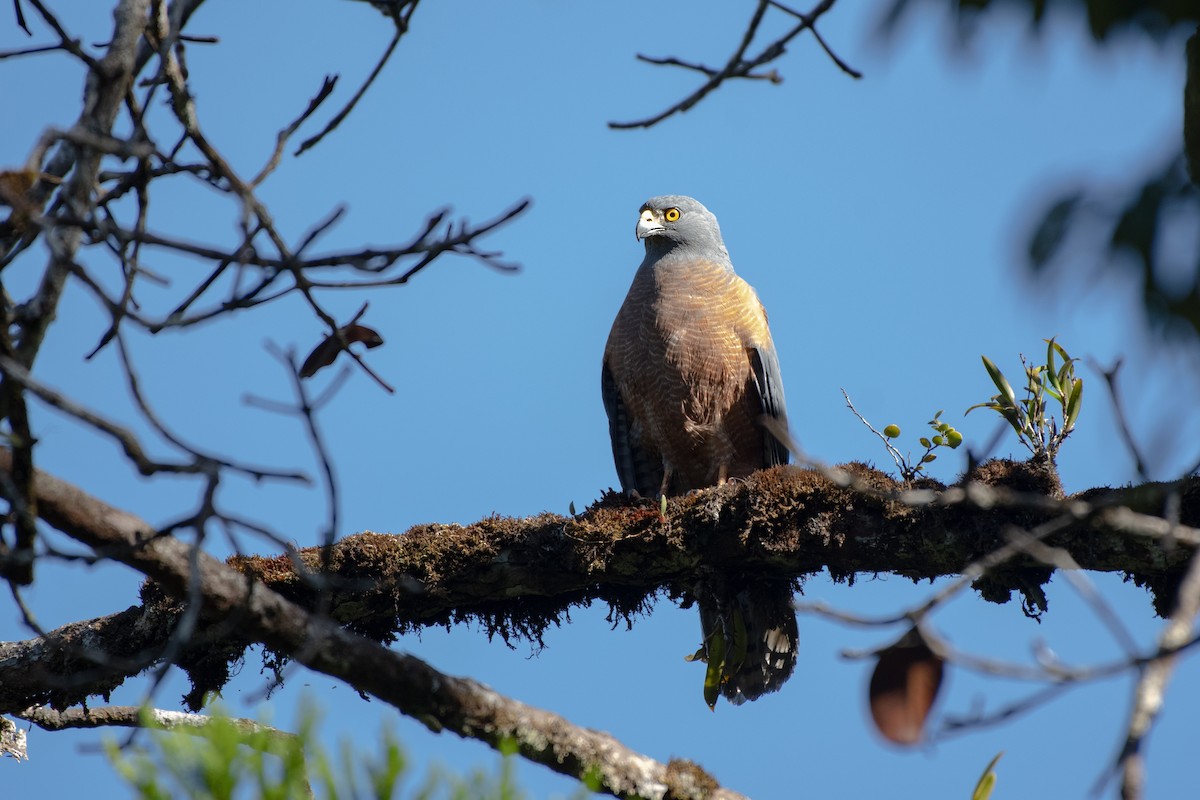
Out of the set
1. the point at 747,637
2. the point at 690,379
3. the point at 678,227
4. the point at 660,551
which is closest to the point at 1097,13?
the point at 660,551

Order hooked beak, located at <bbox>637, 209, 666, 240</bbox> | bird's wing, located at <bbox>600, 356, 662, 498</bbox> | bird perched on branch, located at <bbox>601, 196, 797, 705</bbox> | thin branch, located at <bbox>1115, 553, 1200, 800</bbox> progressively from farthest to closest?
hooked beak, located at <bbox>637, 209, 666, 240</bbox>
bird's wing, located at <bbox>600, 356, 662, 498</bbox>
bird perched on branch, located at <bbox>601, 196, 797, 705</bbox>
thin branch, located at <bbox>1115, 553, 1200, 800</bbox>

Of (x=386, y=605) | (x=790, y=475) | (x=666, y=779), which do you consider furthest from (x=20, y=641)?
(x=790, y=475)

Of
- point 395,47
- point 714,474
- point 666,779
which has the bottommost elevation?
point 666,779

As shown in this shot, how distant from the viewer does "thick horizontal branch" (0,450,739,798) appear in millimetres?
3051

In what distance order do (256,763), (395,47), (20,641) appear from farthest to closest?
(20,641)
(395,47)
(256,763)

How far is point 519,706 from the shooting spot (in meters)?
3.34

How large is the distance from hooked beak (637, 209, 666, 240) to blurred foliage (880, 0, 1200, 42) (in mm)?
4546

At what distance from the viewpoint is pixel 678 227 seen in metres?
6.78

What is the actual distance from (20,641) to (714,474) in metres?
3.40

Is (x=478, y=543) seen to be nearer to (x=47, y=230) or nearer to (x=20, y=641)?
(x=20, y=641)

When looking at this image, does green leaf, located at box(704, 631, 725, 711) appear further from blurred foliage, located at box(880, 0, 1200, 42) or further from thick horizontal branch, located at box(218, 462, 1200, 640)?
blurred foliage, located at box(880, 0, 1200, 42)

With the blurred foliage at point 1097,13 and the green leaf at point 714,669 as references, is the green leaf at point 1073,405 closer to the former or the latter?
the green leaf at point 714,669

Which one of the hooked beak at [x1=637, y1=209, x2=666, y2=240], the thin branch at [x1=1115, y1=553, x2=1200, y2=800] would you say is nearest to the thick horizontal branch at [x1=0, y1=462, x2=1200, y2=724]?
the hooked beak at [x1=637, y1=209, x2=666, y2=240]

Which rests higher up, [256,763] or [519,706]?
[519,706]
